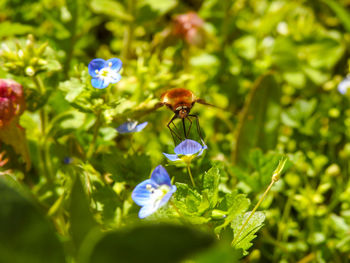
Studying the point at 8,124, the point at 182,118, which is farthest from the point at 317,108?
the point at 8,124

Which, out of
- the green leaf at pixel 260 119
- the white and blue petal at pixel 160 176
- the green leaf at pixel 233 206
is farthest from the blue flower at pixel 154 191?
the green leaf at pixel 260 119

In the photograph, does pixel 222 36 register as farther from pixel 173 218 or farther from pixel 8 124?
pixel 173 218

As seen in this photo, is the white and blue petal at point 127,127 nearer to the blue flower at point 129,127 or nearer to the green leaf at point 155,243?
the blue flower at point 129,127

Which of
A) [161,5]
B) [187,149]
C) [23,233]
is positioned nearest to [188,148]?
[187,149]

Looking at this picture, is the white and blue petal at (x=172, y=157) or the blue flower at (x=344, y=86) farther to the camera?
the blue flower at (x=344, y=86)

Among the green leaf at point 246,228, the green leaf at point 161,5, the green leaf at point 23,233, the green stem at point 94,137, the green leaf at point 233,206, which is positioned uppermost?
the green leaf at point 161,5
